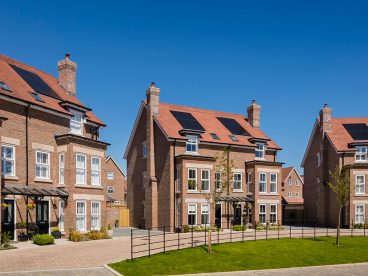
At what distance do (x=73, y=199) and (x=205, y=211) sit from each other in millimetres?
13525

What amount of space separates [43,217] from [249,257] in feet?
49.7

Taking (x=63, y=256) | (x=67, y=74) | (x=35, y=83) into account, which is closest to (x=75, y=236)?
(x=63, y=256)

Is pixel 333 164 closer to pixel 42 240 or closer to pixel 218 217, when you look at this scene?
pixel 218 217

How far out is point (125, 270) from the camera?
1741 centimetres

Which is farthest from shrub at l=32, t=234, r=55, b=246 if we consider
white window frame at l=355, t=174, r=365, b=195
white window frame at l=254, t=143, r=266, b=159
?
white window frame at l=355, t=174, r=365, b=195

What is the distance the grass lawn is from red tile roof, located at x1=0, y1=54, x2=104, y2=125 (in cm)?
1479

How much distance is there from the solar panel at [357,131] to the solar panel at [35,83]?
3222cm

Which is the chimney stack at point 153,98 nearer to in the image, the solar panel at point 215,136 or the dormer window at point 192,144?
the dormer window at point 192,144

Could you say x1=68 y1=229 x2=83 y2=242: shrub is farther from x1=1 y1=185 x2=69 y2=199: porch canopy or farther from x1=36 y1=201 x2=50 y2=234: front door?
x1=1 y1=185 x2=69 y2=199: porch canopy

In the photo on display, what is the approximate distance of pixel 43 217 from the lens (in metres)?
28.5

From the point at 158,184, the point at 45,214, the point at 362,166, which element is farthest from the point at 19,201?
the point at 362,166

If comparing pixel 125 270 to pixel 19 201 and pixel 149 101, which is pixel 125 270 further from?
pixel 149 101

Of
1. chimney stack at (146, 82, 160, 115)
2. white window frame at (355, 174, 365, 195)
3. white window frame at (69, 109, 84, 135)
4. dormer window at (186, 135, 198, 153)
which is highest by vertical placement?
chimney stack at (146, 82, 160, 115)

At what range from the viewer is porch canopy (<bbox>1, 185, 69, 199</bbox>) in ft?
79.4
